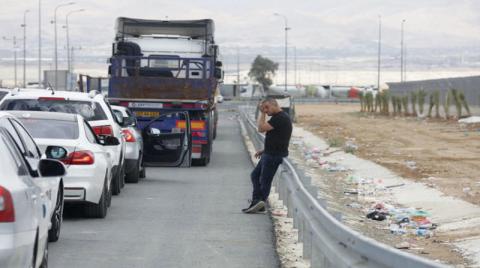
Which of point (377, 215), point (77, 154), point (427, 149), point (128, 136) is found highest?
point (77, 154)

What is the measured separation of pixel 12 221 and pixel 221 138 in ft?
140

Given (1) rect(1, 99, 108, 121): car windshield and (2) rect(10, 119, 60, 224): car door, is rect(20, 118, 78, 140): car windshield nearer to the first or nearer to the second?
(1) rect(1, 99, 108, 121): car windshield

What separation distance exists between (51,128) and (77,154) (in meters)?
0.52

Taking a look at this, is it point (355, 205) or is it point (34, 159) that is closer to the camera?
point (34, 159)

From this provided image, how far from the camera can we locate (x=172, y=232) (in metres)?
17.2

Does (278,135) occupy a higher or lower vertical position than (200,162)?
higher

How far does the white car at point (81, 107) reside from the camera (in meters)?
21.6

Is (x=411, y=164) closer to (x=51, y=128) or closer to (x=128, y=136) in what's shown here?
(x=128, y=136)

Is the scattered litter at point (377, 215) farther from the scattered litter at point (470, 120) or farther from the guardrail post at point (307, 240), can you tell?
the scattered litter at point (470, 120)

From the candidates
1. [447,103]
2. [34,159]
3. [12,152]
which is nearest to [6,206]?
[12,152]

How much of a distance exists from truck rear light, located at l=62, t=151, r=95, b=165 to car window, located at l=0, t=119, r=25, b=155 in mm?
6056

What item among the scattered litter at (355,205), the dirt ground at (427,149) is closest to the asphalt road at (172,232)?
the scattered litter at (355,205)

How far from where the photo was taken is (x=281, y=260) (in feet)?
48.7

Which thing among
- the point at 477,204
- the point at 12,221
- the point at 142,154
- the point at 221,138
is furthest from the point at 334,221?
the point at 221,138
